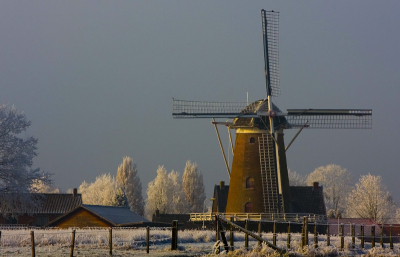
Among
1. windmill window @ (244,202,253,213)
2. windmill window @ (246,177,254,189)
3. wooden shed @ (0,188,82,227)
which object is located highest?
windmill window @ (246,177,254,189)

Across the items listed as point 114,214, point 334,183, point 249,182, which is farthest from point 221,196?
point 334,183

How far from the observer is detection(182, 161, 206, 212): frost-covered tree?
10838 centimetres

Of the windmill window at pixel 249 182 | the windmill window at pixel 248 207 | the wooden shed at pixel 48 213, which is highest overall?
the windmill window at pixel 249 182

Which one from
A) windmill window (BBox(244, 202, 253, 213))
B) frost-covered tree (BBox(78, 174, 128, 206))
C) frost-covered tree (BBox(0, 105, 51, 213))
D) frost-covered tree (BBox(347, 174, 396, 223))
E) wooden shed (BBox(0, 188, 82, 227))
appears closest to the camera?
frost-covered tree (BBox(0, 105, 51, 213))

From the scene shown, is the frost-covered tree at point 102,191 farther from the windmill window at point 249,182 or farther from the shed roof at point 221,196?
the windmill window at point 249,182

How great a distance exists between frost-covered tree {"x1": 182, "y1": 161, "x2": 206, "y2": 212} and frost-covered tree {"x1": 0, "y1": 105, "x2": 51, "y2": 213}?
65.5 metres

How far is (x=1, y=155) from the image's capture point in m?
42.6

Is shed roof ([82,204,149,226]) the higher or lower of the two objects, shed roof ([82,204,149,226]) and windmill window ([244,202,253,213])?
the lower

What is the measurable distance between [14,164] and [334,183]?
77709 millimetres

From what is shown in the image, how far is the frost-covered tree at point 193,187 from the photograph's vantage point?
108 m

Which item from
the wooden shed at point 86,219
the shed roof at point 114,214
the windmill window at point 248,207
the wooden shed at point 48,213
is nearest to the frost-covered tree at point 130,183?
the wooden shed at point 48,213

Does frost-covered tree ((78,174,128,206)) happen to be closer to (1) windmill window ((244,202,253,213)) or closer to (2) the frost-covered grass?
(1) windmill window ((244,202,253,213))

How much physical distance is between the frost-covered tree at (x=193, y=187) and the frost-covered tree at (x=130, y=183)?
8.81 m

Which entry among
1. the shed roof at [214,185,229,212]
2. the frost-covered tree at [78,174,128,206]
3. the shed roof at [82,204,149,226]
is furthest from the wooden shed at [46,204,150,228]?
the frost-covered tree at [78,174,128,206]
